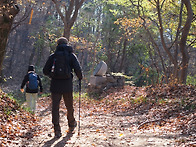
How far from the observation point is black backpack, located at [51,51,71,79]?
578 centimetres

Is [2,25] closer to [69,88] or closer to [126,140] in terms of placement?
[69,88]

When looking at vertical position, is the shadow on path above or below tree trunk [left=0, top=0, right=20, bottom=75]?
below

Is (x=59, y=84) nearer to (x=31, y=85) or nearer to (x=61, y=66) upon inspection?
(x=61, y=66)

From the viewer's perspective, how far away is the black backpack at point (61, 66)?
578cm

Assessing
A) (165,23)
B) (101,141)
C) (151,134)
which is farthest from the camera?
(165,23)

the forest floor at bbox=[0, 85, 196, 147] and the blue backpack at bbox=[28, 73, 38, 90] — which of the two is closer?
the forest floor at bbox=[0, 85, 196, 147]

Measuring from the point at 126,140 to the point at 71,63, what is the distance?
211 cm

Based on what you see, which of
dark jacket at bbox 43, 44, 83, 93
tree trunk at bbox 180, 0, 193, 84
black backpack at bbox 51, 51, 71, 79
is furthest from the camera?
tree trunk at bbox 180, 0, 193, 84

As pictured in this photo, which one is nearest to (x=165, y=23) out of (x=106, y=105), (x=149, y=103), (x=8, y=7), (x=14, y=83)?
(x=106, y=105)

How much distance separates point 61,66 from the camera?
19.0 feet

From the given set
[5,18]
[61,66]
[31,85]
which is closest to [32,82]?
[31,85]

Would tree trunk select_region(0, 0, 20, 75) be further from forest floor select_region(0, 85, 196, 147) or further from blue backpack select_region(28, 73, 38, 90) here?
blue backpack select_region(28, 73, 38, 90)

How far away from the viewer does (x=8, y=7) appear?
7.46 metres

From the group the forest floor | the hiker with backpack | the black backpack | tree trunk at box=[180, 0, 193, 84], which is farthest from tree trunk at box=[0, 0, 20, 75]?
tree trunk at box=[180, 0, 193, 84]
